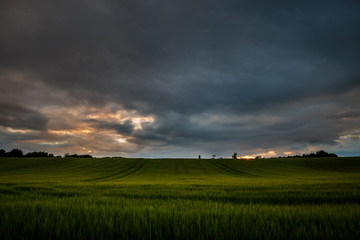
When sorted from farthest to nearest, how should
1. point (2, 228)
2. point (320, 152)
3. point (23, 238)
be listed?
point (320, 152), point (2, 228), point (23, 238)

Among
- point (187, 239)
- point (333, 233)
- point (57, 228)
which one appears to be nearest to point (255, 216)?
point (333, 233)

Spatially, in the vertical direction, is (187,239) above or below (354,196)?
above

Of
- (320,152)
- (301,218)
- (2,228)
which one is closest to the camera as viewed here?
(2,228)

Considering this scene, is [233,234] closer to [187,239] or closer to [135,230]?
[187,239]

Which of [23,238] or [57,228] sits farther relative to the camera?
[57,228]

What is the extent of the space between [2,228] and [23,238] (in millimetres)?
599

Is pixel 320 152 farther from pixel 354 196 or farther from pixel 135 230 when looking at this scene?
pixel 135 230

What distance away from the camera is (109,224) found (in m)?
2.54

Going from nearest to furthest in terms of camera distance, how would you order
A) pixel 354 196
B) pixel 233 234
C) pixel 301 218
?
pixel 233 234 → pixel 301 218 → pixel 354 196

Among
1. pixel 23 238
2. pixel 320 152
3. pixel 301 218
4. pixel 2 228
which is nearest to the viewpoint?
pixel 23 238

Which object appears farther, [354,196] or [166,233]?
[354,196]

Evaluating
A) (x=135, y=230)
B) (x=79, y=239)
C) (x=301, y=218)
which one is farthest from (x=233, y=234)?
(x=79, y=239)

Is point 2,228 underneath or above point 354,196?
above

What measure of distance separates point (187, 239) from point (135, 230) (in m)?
0.71
